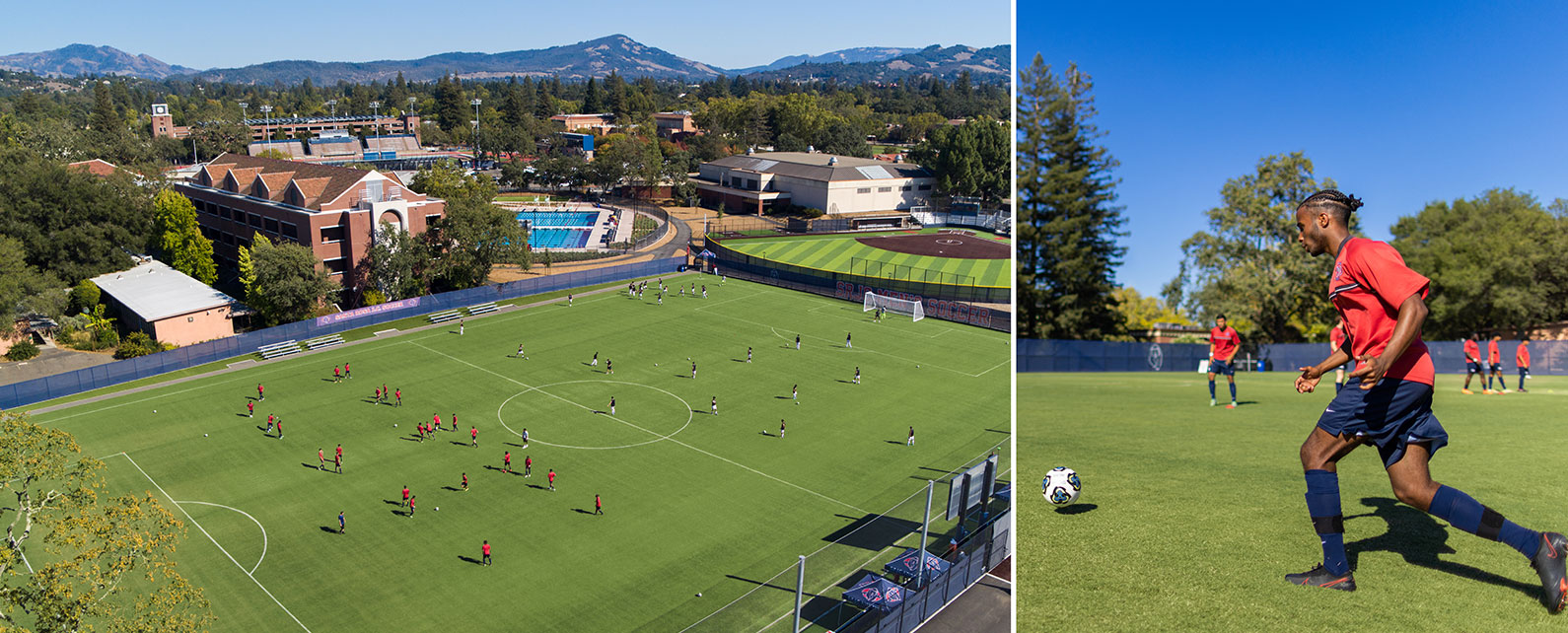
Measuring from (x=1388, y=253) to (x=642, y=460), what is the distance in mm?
28842

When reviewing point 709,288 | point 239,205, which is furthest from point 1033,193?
point 239,205

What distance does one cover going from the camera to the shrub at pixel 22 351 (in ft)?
153

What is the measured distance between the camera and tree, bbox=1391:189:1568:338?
1578 inches

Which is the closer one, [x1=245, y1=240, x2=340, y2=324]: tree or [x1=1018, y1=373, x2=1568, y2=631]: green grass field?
[x1=1018, y1=373, x2=1568, y2=631]: green grass field

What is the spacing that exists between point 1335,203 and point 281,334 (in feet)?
166

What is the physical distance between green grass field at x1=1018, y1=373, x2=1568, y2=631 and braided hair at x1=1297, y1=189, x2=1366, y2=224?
7.99ft

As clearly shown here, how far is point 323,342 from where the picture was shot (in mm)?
47062

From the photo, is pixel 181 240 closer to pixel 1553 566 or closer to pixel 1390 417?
pixel 1390 417

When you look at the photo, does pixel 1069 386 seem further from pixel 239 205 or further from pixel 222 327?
pixel 239 205

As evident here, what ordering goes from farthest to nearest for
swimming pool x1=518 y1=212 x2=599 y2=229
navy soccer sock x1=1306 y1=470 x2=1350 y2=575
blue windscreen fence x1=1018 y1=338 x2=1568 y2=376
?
swimming pool x1=518 y1=212 x2=599 y2=229 → blue windscreen fence x1=1018 y1=338 x2=1568 y2=376 → navy soccer sock x1=1306 y1=470 x2=1350 y2=575

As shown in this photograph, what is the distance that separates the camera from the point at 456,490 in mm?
29375

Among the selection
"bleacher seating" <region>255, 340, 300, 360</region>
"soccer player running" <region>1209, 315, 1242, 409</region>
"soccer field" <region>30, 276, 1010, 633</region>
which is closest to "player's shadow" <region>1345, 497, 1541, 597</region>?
"soccer player running" <region>1209, 315, 1242, 409</region>

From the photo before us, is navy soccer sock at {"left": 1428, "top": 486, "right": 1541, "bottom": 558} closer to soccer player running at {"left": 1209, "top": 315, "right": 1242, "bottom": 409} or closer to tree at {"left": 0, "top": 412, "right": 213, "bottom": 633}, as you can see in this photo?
soccer player running at {"left": 1209, "top": 315, "right": 1242, "bottom": 409}

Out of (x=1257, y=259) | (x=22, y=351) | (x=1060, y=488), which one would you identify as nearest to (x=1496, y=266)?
(x=1257, y=259)
